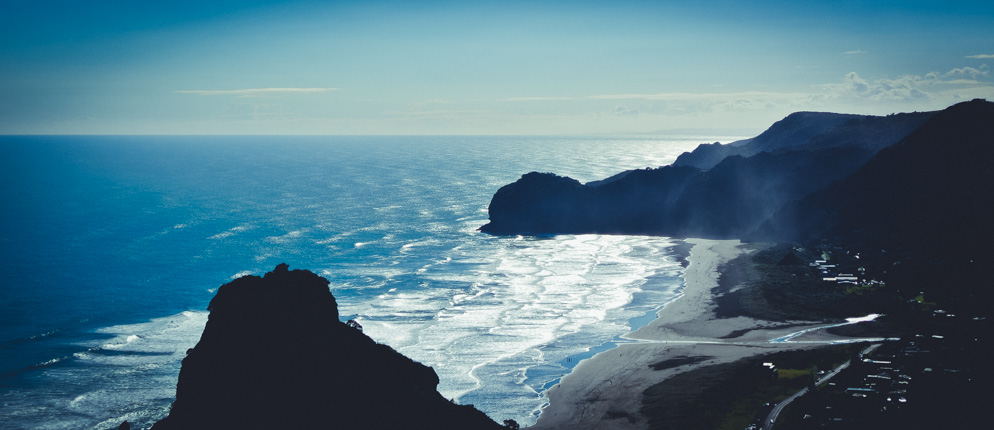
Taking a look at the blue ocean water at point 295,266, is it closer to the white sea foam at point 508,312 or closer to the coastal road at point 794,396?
the white sea foam at point 508,312

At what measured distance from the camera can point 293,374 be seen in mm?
28109

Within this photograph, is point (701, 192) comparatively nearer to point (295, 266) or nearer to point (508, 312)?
point (508, 312)

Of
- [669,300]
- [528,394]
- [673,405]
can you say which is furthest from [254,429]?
[669,300]

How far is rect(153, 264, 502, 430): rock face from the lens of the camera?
1076 inches

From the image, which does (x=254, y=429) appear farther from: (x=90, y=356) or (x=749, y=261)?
(x=749, y=261)

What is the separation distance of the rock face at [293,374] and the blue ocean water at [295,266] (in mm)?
15695

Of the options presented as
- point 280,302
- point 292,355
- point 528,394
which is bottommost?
point 528,394

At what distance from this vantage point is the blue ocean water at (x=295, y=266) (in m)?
48.9

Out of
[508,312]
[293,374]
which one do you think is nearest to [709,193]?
[508,312]

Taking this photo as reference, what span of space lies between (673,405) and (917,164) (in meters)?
72.4

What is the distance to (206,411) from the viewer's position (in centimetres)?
2742

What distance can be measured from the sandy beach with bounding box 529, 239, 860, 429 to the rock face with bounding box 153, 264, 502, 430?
1448 cm

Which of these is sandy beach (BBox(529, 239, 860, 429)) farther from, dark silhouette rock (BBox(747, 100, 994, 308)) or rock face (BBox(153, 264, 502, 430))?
dark silhouette rock (BBox(747, 100, 994, 308))

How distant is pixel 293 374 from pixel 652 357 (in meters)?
34.6
